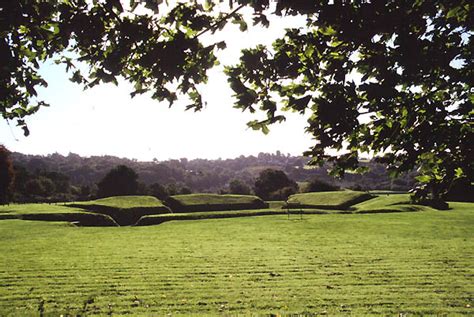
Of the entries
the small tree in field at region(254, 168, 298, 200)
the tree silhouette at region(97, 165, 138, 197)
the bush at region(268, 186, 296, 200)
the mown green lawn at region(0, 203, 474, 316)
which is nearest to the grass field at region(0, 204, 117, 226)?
the mown green lawn at region(0, 203, 474, 316)

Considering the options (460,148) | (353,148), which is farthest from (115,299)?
(460,148)

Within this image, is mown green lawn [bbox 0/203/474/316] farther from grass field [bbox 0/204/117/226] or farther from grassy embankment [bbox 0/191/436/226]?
grassy embankment [bbox 0/191/436/226]

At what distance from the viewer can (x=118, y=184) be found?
284ft

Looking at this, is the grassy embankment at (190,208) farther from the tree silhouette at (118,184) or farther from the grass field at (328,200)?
the tree silhouette at (118,184)

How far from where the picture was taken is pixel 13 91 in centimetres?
684

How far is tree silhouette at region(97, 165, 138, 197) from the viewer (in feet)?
283

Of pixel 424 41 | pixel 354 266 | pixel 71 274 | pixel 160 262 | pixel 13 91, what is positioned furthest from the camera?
pixel 160 262

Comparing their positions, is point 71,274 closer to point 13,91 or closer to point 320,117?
point 13,91

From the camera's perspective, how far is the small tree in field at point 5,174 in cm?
6512

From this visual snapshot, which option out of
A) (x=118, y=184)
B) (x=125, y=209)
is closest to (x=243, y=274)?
(x=125, y=209)

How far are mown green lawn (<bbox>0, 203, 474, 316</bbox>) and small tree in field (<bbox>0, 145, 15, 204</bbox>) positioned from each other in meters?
40.4

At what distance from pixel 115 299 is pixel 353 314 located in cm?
838

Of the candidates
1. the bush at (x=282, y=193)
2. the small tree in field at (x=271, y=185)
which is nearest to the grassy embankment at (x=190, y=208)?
the bush at (x=282, y=193)

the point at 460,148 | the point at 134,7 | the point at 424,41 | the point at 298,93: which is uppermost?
the point at 134,7
